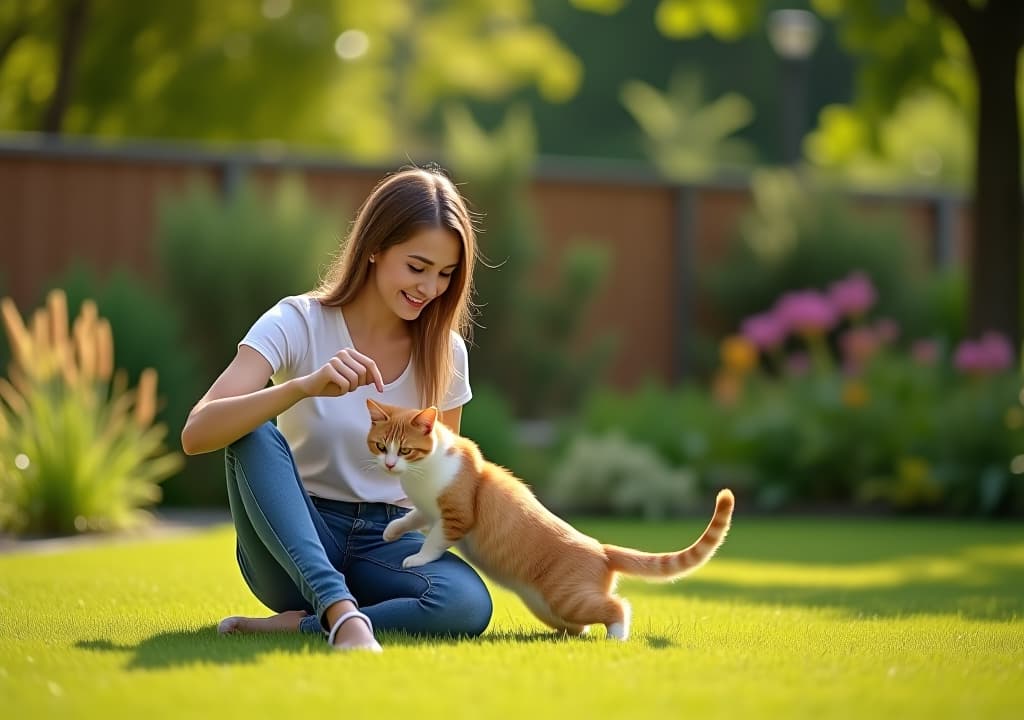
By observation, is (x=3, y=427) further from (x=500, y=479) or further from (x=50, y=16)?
(x=50, y=16)

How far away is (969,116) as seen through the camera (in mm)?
12430

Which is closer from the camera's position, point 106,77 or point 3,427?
point 3,427

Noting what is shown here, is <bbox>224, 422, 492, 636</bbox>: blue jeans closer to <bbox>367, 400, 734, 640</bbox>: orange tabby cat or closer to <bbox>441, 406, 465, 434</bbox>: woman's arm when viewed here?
<bbox>367, 400, 734, 640</bbox>: orange tabby cat

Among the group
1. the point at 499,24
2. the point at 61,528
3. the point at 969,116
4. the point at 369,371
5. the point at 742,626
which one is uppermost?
the point at 499,24

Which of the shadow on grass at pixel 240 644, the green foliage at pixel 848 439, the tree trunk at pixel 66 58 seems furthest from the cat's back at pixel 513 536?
the tree trunk at pixel 66 58

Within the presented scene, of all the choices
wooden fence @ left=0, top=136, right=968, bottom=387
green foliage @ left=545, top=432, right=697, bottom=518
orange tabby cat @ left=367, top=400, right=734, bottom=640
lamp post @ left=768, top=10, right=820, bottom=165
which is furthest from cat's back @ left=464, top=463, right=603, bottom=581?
lamp post @ left=768, top=10, right=820, bottom=165

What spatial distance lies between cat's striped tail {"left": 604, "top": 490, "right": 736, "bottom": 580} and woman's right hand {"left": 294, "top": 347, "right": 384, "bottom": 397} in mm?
876

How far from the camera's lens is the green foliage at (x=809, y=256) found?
44.1 ft

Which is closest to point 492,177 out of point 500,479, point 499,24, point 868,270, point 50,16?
point 868,270

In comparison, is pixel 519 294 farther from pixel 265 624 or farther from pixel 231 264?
pixel 265 624

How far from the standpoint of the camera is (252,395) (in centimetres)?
361

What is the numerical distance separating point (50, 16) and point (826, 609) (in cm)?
1361

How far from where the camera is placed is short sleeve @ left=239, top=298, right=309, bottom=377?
3.88 meters

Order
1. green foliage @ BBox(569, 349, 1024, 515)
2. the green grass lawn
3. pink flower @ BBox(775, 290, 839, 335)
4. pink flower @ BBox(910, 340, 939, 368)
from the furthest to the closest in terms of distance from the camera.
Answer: pink flower @ BBox(775, 290, 839, 335), pink flower @ BBox(910, 340, 939, 368), green foliage @ BBox(569, 349, 1024, 515), the green grass lawn
